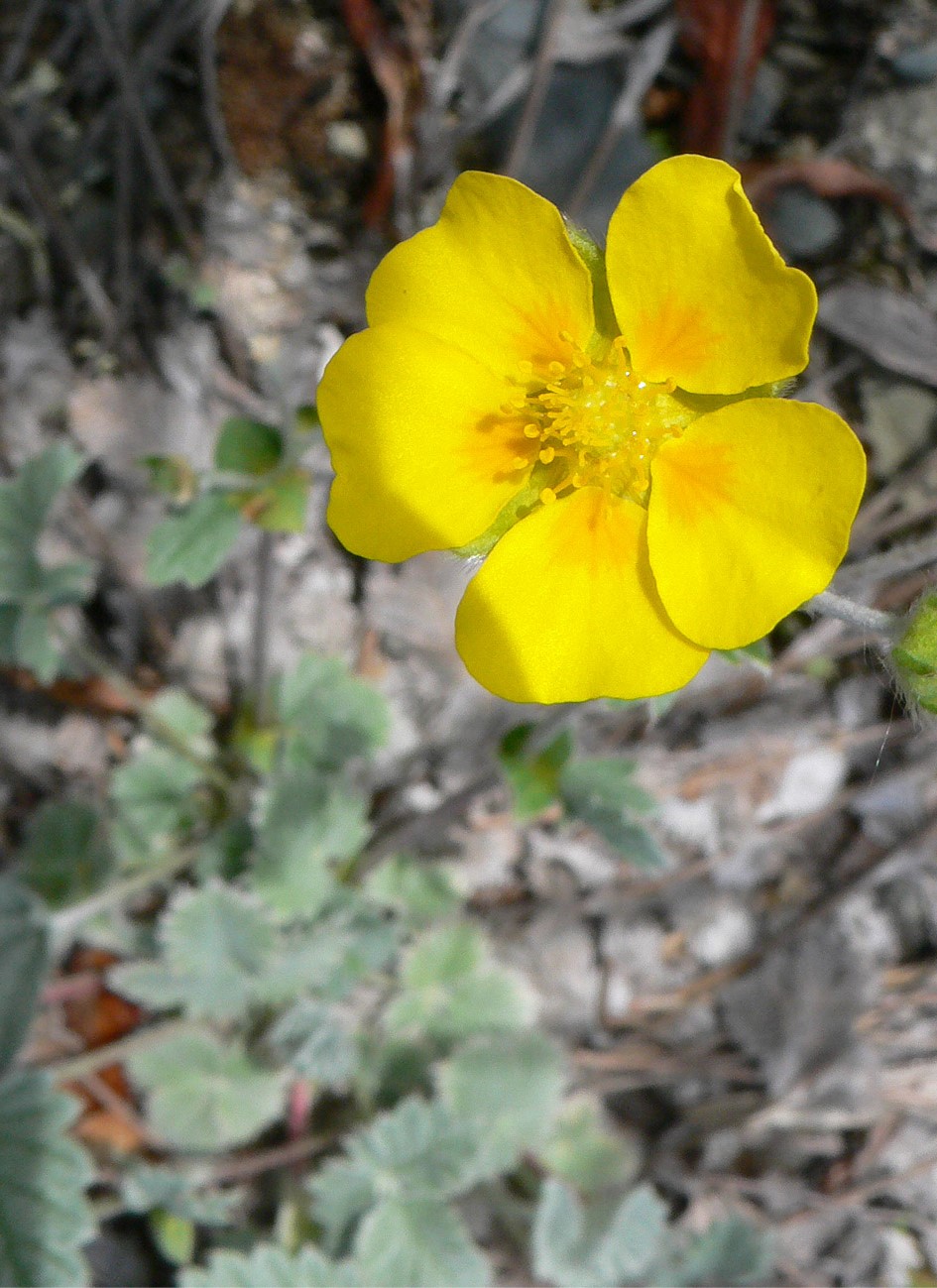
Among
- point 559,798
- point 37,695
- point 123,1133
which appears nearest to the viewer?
point 559,798

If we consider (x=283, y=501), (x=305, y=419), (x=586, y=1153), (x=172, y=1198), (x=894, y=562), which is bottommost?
(x=586, y=1153)

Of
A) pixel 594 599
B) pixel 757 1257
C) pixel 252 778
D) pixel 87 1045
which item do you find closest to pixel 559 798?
pixel 594 599

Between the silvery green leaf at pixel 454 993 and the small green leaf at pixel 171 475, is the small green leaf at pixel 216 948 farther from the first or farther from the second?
the small green leaf at pixel 171 475

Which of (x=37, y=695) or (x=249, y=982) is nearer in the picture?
(x=249, y=982)

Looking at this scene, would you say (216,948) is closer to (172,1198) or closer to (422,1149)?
(172,1198)

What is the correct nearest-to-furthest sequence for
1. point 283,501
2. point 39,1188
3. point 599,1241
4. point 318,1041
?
point 283,501 < point 39,1188 < point 318,1041 < point 599,1241

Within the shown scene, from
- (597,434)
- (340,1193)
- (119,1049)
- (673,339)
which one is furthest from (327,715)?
(673,339)

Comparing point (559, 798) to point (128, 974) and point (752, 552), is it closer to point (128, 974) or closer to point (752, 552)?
point (752, 552)
